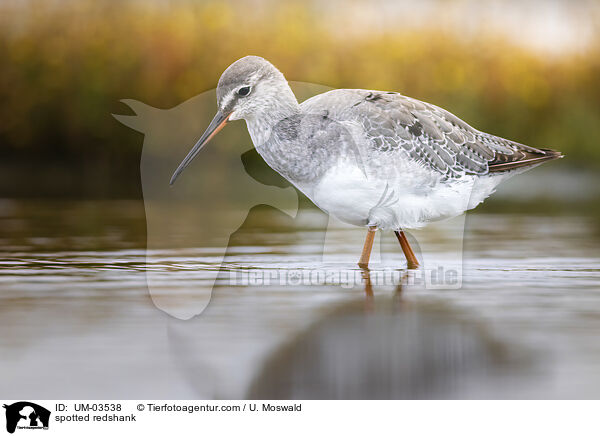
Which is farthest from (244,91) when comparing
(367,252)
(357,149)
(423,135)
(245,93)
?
(367,252)

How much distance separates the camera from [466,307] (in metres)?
7.26

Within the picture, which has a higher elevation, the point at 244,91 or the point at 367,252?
the point at 244,91

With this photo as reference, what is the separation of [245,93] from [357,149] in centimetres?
126

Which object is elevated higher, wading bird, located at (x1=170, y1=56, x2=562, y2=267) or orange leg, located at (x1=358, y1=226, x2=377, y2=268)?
wading bird, located at (x1=170, y1=56, x2=562, y2=267)

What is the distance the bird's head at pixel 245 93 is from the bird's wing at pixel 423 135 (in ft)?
1.45

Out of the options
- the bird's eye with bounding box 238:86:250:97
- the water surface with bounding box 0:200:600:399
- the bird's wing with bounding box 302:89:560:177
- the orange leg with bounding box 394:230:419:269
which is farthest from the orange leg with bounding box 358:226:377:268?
the bird's eye with bounding box 238:86:250:97

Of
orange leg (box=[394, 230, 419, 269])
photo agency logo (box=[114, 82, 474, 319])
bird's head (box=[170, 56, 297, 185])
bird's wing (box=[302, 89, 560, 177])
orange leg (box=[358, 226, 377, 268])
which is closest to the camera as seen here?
photo agency logo (box=[114, 82, 474, 319])

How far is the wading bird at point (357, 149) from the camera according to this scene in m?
8.52

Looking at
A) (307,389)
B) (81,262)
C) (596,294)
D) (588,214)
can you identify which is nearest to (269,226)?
(81,262)

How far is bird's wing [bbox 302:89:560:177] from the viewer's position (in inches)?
352

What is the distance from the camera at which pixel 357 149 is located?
8617 mm

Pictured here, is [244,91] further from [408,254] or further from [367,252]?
[408,254]
